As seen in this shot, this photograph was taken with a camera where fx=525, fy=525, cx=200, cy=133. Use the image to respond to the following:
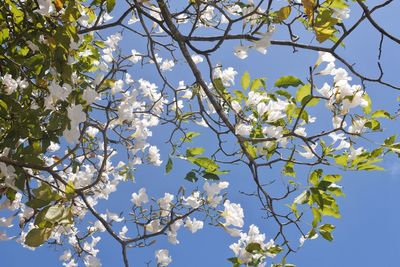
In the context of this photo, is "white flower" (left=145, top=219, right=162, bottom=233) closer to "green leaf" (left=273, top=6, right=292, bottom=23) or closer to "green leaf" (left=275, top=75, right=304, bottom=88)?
"green leaf" (left=275, top=75, right=304, bottom=88)

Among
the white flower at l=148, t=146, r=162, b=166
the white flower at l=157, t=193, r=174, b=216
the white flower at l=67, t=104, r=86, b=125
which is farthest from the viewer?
the white flower at l=148, t=146, r=162, b=166

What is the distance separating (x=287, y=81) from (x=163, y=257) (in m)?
0.98

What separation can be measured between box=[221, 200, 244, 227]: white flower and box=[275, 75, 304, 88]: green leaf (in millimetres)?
568

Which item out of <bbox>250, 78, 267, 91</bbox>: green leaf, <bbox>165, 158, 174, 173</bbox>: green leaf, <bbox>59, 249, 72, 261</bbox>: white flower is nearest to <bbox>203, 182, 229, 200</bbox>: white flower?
<bbox>165, 158, 174, 173</bbox>: green leaf

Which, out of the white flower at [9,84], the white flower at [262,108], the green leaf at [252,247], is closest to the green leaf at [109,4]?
the white flower at [9,84]

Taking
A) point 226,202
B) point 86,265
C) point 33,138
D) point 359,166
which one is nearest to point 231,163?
point 226,202

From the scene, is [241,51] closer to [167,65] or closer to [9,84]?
[9,84]

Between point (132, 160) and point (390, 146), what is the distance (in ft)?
4.39

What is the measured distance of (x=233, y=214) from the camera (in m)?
2.14

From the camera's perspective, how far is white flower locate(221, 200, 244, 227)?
7.01 feet

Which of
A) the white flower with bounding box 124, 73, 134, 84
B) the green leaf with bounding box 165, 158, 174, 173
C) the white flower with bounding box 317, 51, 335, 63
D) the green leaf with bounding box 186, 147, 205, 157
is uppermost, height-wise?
the white flower with bounding box 124, 73, 134, 84

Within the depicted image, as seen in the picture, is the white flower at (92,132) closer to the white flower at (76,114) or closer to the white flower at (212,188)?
the white flower at (212,188)

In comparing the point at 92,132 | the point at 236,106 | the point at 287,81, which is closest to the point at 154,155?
the point at 92,132

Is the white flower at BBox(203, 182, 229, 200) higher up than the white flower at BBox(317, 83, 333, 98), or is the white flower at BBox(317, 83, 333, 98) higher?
the white flower at BBox(203, 182, 229, 200)
